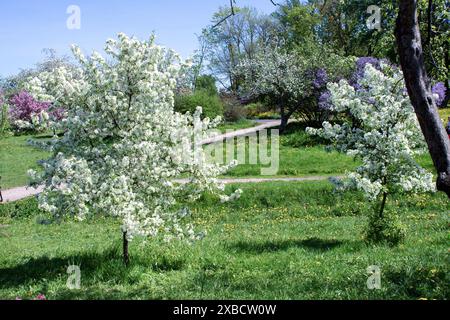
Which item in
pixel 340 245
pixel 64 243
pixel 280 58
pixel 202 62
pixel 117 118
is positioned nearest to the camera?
pixel 117 118

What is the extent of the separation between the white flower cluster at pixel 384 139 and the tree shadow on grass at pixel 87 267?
495cm

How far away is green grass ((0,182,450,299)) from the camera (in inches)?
260

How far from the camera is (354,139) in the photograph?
37.6 ft

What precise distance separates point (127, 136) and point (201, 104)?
98.6ft

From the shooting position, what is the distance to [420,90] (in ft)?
16.6

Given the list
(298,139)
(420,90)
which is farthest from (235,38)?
(420,90)

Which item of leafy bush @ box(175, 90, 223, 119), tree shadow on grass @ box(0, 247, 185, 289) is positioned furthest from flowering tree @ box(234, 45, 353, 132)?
tree shadow on grass @ box(0, 247, 185, 289)

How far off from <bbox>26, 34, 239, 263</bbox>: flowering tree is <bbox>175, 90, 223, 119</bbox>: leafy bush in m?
29.2

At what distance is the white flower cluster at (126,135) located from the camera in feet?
27.3

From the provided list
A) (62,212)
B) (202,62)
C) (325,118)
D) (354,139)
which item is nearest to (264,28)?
(202,62)

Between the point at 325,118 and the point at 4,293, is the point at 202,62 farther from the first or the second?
the point at 4,293

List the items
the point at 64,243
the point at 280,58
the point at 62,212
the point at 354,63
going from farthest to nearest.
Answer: the point at 280,58
the point at 354,63
the point at 64,243
the point at 62,212

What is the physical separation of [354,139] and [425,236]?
2753 mm
